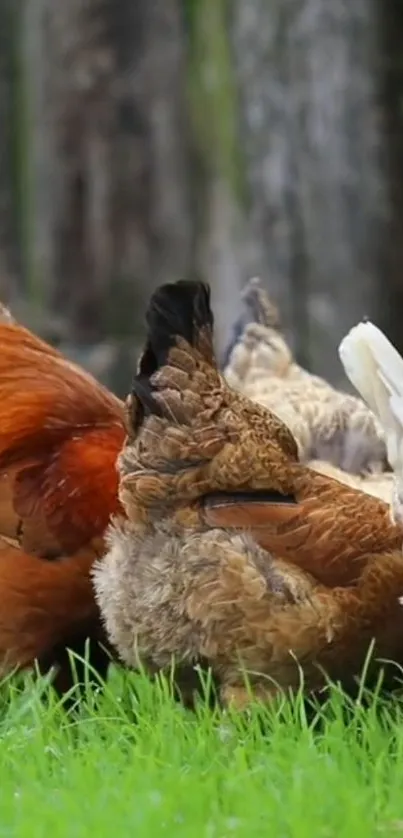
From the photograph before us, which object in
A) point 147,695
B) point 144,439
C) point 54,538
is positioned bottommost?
point 147,695

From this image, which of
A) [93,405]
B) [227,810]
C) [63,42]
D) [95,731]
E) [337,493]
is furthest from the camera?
[63,42]

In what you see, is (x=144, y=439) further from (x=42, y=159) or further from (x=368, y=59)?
(x=42, y=159)

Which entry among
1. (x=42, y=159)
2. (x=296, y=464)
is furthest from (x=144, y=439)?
(x=42, y=159)

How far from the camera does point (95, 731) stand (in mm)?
4160

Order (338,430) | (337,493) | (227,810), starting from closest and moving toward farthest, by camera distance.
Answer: (227,810) < (337,493) < (338,430)

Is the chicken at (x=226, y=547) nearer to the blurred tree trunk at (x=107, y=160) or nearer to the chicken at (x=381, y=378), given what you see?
the chicken at (x=381, y=378)

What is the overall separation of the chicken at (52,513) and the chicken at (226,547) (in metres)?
0.21

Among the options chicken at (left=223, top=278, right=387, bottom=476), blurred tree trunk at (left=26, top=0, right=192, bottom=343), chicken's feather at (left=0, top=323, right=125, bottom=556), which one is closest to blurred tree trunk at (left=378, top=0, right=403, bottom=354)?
chicken at (left=223, top=278, right=387, bottom=476)

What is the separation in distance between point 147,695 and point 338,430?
79.1 inches

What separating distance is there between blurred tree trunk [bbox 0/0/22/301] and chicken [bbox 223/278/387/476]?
53.8 inches

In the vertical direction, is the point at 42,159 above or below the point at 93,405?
above

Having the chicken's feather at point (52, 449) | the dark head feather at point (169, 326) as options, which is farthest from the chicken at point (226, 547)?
the chicken's feather at point (52, 449)

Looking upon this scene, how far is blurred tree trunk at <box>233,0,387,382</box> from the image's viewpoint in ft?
21.2

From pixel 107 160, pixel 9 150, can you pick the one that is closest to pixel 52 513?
pixel 107 160
